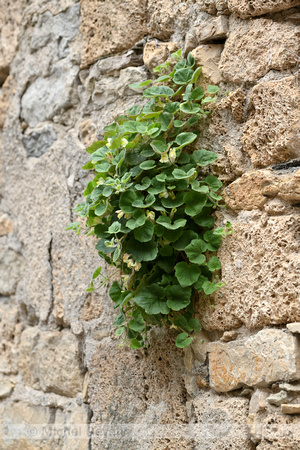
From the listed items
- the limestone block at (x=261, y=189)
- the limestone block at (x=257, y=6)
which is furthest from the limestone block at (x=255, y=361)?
the limestone block at (x=257, y=6)

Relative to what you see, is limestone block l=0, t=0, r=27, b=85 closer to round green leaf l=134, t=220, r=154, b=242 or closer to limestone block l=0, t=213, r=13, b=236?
limestone block l=0, t=213, r=13, b=236

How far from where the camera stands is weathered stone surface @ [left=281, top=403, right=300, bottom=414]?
102cm

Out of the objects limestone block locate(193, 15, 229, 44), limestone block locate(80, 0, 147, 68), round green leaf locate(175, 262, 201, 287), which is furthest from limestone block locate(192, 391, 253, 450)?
limestone block locate(80, 0, 147, 68)

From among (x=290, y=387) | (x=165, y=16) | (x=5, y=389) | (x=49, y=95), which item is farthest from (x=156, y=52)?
(x=5, y=389)

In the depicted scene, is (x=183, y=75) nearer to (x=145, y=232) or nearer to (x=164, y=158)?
(x=164, y=158)

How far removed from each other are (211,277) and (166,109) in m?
0.45

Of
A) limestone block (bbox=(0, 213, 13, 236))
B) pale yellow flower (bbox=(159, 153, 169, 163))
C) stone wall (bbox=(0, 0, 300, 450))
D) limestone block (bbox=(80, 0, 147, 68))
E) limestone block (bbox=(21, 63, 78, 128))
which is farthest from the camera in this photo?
limestone block (bbox=(0, 213, 13, 236))

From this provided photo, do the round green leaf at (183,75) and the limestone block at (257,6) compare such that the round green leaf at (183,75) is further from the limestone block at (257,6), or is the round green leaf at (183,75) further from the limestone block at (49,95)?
the limestone block at (49,95)

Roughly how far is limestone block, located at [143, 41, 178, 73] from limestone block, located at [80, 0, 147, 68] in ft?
0.31

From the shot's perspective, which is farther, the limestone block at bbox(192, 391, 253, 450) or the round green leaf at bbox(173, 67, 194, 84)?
the round green leaf at bbox(173, 67, 194, 84)

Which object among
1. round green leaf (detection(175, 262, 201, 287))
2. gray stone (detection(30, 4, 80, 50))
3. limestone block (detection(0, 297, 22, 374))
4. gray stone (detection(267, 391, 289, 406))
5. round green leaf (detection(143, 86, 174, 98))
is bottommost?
limestone block (detection(0, 297, 22, 374))

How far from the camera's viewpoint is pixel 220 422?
3.90 ft

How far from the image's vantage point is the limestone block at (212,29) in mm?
1305

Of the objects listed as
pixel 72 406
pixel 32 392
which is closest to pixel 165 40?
pixel 72 406
